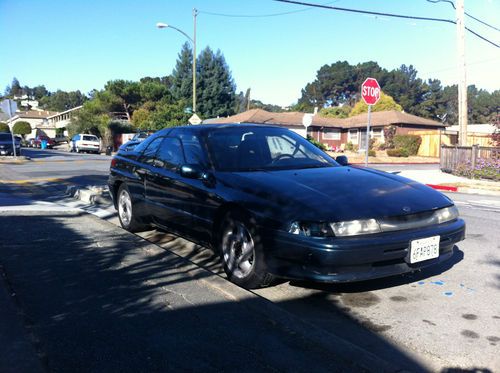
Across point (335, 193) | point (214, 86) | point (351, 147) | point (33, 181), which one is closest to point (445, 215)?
point (335, 193)

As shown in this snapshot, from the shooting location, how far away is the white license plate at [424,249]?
3746 millimetres

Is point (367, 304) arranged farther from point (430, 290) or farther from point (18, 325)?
point (18, 325)

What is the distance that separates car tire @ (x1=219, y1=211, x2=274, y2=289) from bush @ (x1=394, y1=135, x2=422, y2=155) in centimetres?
3430

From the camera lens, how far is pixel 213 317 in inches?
138

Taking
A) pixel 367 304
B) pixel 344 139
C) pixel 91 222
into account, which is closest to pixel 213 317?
pixel 367 304

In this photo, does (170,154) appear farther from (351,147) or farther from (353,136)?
(353,136)

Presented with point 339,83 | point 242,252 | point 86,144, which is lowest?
point 242,252

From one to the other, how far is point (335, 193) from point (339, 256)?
0.63 meters

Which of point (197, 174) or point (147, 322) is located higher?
point (197, 174)

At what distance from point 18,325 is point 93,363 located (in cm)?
85

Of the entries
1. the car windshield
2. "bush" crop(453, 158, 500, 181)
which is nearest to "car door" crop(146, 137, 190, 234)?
the car windshield

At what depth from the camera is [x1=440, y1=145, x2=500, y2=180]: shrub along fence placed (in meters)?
16.2

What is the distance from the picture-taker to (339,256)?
3.49 m

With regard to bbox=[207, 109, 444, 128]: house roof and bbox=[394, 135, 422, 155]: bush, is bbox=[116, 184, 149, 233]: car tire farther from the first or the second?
bbox=[207, 109, 444, 128]: house roof
